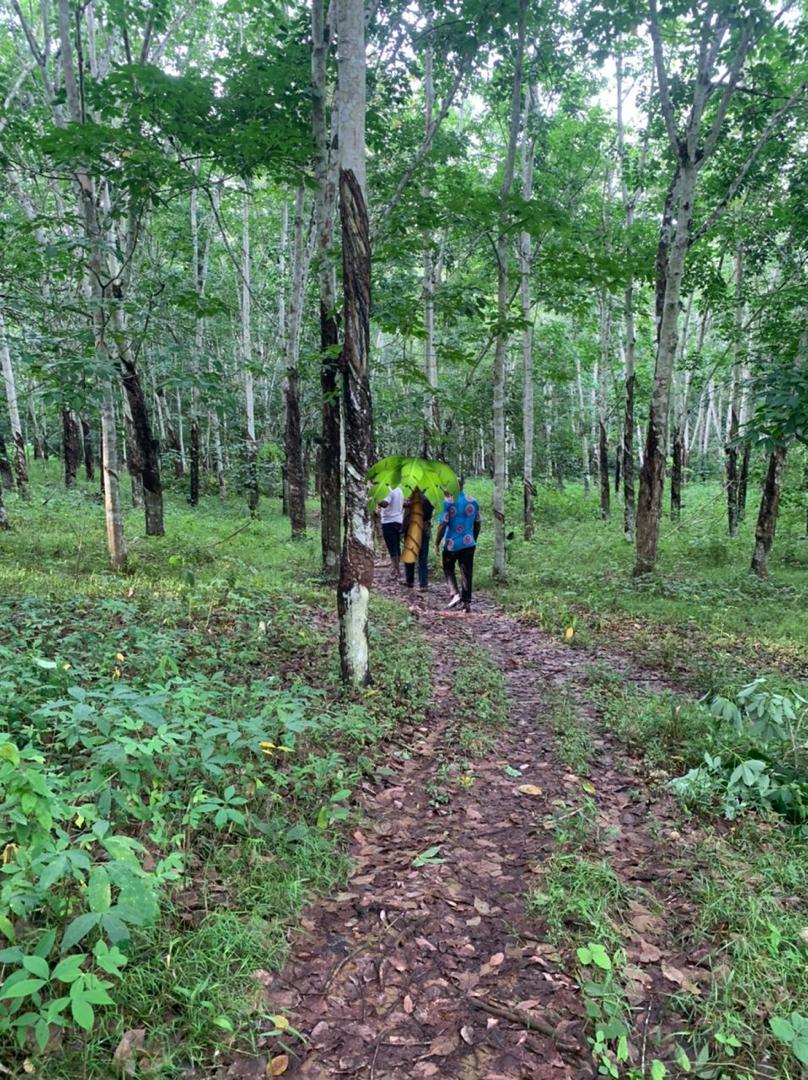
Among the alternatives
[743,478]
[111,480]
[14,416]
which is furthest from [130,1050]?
[14,416]

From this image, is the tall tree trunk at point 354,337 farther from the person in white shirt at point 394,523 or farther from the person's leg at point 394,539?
the person's leg at point 394,539

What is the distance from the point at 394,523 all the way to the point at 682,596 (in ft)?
17.3

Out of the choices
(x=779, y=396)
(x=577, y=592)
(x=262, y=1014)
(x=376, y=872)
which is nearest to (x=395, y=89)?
(x=779, y=396)

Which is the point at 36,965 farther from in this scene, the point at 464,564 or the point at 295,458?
the point at 295,458

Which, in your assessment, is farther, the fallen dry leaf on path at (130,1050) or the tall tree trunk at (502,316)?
the tall tree trunk at (502,316)

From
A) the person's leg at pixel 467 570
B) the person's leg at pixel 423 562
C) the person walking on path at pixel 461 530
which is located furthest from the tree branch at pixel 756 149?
the person's leg at pixel 423 562

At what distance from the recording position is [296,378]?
45.8 ft

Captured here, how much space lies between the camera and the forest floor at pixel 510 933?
2.43 metres

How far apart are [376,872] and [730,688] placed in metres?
3.20

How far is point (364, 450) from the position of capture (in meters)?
5.10

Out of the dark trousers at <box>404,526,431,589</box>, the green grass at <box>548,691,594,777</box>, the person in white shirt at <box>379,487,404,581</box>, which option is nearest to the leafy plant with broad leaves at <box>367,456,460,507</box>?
the green grass at <box>548,691,594,777</box>

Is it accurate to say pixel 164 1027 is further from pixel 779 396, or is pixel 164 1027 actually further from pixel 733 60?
pixel 733 60

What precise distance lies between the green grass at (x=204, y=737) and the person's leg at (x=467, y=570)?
1.22 m

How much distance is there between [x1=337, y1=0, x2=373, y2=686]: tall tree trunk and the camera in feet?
15.9
